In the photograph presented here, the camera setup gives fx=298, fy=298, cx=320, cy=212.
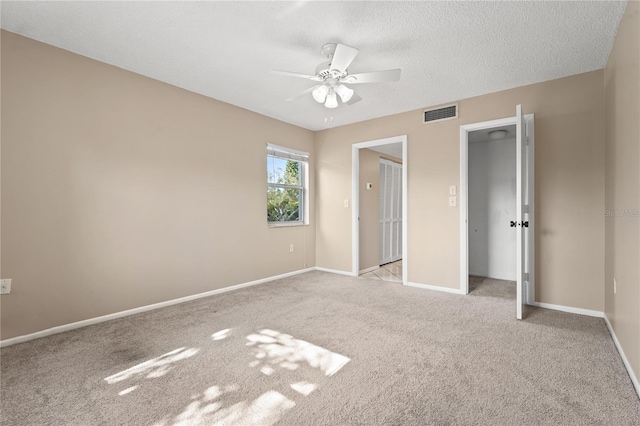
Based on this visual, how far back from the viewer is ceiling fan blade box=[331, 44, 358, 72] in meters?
2.16

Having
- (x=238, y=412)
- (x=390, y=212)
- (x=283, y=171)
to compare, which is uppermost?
(x=283, y=171)

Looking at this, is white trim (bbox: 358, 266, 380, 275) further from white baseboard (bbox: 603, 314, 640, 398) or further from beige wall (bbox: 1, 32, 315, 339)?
white baseboard (bbox: 603, 314, 640, 398)

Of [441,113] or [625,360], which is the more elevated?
[441,113]

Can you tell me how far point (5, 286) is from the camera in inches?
92.9

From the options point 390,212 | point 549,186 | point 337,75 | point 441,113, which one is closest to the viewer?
point 337,75

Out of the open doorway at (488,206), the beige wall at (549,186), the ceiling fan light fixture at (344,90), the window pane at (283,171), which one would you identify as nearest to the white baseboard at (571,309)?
the beige wall at (549,186)

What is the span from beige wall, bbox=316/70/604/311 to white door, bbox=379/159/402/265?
1.56m

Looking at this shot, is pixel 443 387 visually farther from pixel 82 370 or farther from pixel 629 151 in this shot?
pixel 82 370

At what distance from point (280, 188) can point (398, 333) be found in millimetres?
2994

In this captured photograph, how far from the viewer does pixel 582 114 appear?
121 inches

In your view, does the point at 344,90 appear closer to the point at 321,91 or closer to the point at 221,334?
the point at 321,91

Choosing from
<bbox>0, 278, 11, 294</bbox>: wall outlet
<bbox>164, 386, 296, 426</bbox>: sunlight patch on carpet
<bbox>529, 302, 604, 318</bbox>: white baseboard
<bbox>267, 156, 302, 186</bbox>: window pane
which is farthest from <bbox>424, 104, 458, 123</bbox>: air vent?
<bbox>0, 278, 11, 294</bbox>: wall outlet

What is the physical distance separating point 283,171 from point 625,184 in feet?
13.0

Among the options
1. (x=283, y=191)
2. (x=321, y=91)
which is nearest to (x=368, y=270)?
(x=283, y=191)
